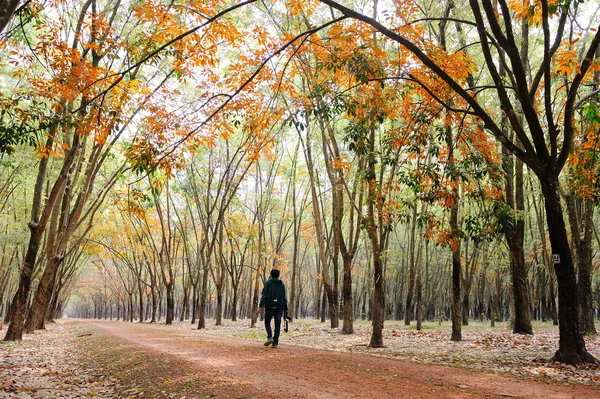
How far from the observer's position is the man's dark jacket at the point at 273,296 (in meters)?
10.7

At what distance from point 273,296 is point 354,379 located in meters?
4.24

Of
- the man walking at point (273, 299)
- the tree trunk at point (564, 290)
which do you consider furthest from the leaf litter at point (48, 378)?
the tree trunk at point (564, 290)

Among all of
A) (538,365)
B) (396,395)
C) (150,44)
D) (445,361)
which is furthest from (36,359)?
(538,365)

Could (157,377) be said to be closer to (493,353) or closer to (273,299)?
(273,299)

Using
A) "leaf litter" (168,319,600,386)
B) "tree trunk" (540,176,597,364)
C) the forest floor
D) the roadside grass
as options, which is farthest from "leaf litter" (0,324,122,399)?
"tree trunk" (540,176,597,364)

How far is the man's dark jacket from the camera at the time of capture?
10.7 metres

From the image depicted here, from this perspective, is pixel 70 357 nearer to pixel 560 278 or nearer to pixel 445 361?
pixel 445 361

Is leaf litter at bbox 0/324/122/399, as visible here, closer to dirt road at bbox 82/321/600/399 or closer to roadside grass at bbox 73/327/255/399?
roadside grass at bbox 73/327/255/399

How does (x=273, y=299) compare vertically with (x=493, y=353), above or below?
above

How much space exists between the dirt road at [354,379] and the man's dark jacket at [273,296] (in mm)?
1599

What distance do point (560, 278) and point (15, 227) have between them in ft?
81.8

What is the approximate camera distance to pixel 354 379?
6816 millimetres

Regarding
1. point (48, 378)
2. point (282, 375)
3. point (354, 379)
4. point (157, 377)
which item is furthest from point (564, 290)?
point (48, 378)

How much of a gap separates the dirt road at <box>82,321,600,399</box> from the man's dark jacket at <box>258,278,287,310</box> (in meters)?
1.60
